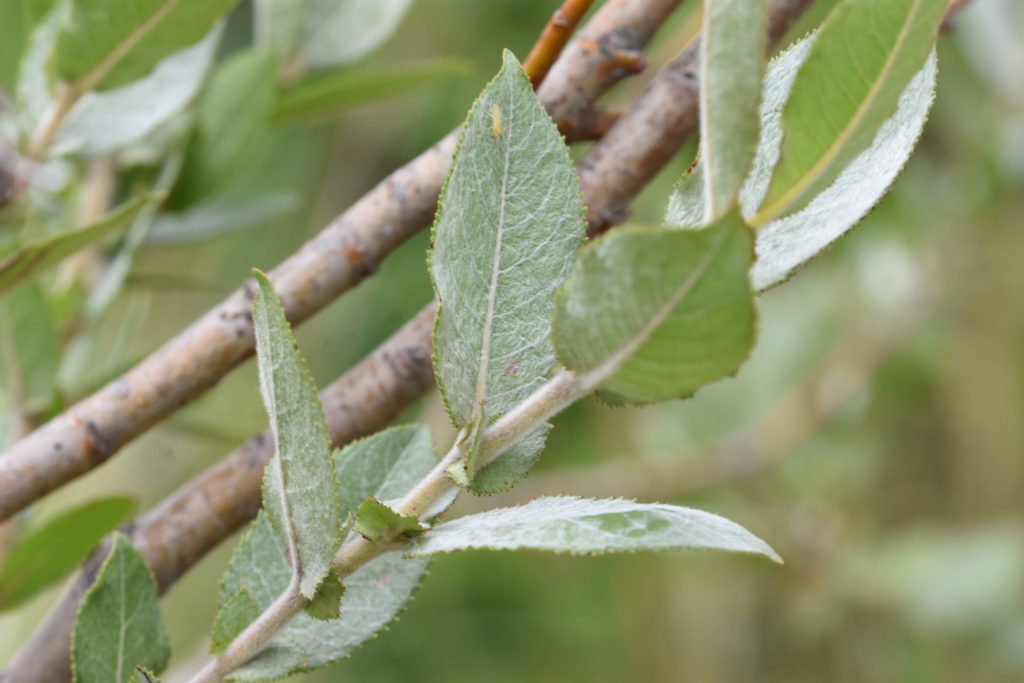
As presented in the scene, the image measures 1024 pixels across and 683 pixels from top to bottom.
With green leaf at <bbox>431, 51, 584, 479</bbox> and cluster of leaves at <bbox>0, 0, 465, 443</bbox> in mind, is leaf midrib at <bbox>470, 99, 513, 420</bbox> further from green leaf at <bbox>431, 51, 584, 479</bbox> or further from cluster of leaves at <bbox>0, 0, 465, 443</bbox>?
cluster of leaves at <bbox>0, 0, 465, 443</bbox>

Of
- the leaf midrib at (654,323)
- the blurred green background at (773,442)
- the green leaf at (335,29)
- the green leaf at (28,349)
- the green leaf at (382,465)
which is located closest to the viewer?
the leaf midrib at (654,323)

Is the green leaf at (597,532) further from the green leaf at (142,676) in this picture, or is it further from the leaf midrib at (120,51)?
the leaf midrib at (120,51)

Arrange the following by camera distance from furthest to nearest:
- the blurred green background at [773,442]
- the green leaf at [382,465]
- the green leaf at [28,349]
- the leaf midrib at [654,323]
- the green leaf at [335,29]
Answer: the blurred green background at [773,442] < the green leaf at [335,29] < the green leaf at [28,349] < the green leaf at [382,465] < the leaf midrib at [654,323]

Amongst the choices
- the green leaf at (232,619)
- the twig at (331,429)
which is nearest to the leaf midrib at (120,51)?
the twig at (331,429)

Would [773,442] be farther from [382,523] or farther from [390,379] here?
[382,523]

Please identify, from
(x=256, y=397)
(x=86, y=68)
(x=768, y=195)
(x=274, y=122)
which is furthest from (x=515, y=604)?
(x=768, y=195)

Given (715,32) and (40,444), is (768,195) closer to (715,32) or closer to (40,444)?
(715,32)

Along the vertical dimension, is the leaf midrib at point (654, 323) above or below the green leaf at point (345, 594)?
above
